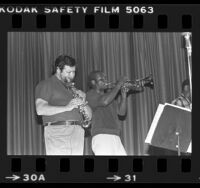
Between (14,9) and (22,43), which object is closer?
(14,9)

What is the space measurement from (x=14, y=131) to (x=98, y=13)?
201 centimetres

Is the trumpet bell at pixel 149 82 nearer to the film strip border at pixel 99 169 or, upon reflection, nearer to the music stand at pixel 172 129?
the music stand at pixel 172 129

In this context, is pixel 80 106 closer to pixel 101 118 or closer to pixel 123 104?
pixel 101 118

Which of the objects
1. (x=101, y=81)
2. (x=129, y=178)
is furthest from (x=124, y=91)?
(x=129, y=178)

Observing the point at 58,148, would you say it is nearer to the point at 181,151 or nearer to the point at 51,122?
the point at 51,122

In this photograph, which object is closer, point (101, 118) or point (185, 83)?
point (101, 118)

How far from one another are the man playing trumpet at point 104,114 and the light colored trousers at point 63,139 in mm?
278

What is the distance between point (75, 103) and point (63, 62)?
582 mm

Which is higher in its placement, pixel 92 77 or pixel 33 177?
pixel 92 77

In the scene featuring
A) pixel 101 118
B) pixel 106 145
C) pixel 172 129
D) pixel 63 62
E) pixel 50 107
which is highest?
pixel 63 62

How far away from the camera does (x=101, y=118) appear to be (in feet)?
34.2

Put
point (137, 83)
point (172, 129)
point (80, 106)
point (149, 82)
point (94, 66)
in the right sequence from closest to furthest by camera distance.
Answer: point (172, 129) < point (80, 106) < point (137, 83) < point (149, 82) < point (94, 66)
